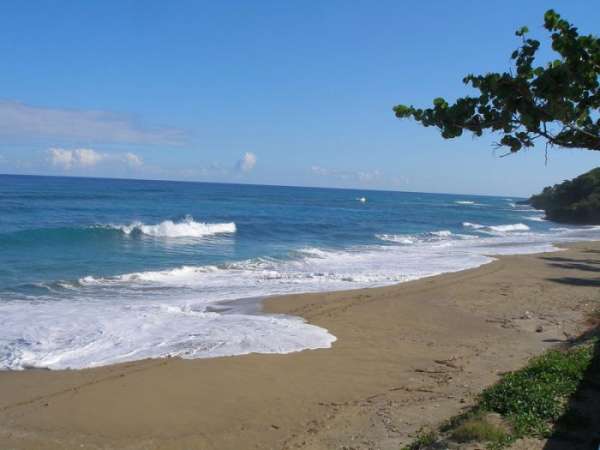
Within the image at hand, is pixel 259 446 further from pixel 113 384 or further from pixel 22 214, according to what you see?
pixel 22 214

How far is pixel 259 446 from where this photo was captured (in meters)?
5.90

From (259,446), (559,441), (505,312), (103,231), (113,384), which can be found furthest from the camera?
(103,231)

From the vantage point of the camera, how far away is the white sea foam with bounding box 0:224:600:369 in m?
9.24

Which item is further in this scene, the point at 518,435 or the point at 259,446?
the point at 259,446

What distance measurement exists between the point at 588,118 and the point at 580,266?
61.8 ft

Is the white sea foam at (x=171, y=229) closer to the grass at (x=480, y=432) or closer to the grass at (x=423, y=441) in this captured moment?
the grass at (x=423, y=441)

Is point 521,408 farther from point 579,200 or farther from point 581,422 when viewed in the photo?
point 579,200

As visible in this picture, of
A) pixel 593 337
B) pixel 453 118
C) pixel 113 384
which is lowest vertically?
pixel 113 384

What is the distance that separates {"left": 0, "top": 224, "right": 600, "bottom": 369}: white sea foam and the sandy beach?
0.64 m

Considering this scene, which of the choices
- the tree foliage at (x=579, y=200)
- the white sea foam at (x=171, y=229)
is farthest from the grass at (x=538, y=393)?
the tree foliage at (x=579, y=200)

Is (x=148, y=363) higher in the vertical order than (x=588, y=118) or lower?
lower

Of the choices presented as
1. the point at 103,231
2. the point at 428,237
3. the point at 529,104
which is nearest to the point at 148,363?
the point at 529,104

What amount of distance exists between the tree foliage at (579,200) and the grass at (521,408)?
5215 centimetres

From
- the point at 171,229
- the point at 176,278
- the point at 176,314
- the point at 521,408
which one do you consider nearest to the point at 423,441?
the point at 521,408
